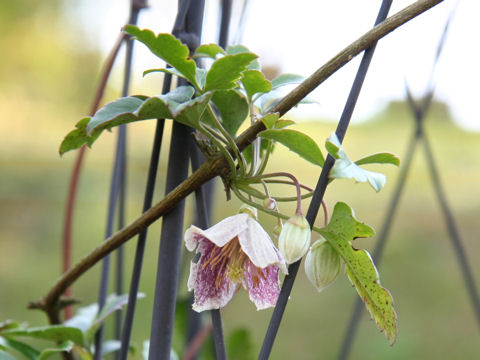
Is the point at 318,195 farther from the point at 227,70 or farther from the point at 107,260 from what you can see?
the point at 107,260

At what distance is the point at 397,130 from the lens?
2641mm

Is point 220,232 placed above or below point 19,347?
above

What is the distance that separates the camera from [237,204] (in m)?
2.38

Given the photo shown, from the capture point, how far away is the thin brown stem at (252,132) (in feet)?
0.84

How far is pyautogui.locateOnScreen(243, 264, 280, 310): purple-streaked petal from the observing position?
0.30 meters

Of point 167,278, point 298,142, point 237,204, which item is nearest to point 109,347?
point 167,278

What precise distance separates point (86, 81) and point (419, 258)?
219cm

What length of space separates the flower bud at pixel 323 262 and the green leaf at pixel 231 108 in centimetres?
9

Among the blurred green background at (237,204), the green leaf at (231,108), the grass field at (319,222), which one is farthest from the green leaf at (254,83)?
the grass field at (319,222)

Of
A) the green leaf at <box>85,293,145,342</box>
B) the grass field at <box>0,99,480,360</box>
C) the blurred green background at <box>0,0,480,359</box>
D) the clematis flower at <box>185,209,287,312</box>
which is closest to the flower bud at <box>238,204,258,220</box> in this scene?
the clematis flower at <box>185,209,287,312</box>

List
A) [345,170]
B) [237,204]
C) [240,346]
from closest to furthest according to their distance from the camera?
[345,170]
[240,346]
[237,204]

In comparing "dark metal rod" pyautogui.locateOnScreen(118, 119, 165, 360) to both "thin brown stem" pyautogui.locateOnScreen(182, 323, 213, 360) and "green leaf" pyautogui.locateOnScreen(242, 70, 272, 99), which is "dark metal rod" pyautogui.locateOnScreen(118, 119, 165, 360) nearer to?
"green leaf" pyautogui.locateOnScreen(242, 70, 272, 99)

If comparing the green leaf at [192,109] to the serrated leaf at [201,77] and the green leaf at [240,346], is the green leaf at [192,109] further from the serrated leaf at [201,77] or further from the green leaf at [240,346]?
the green leaf at [240,346]

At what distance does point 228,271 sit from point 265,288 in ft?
0.08
